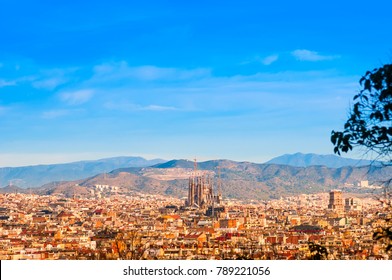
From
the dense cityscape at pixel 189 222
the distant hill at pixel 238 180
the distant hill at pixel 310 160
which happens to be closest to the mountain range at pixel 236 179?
the distant hill at pixel 238 180

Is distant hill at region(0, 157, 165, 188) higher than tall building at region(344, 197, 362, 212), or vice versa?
distant hill at region(0, 157, 165, 188)

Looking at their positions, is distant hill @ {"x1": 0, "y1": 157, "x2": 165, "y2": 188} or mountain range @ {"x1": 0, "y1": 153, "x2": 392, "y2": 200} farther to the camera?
distant hill @ {"x1": 0, "y1": 157, "x2": 165, "y2": 188}

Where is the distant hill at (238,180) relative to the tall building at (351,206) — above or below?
above

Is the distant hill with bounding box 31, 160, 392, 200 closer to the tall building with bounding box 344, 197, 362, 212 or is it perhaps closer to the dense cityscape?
the dense cityscape

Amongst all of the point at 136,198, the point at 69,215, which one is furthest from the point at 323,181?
the point at 69,215

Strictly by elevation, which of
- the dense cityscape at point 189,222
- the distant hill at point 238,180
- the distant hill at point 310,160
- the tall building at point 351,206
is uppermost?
the distant hill at point 310,160

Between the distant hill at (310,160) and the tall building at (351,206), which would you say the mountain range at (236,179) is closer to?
the tall building at (351,206)

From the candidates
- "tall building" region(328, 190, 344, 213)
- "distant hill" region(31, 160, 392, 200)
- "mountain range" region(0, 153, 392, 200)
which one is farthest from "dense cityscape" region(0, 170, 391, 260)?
"mountain range" region(0, 153, 392, 200)

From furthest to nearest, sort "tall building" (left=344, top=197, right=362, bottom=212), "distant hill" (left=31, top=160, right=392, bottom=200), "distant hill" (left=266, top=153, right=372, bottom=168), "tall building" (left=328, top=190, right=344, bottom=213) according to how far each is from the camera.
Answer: "distant hill" (left=266, top=153, right=372, bottom=168), "distant hill" (left=31, top=160, right=392, bottom=200), "tall building" (left=328, top=190, right=344, bottom=213), "tall building" (left=344, top=197, right=362, bottom=212)
